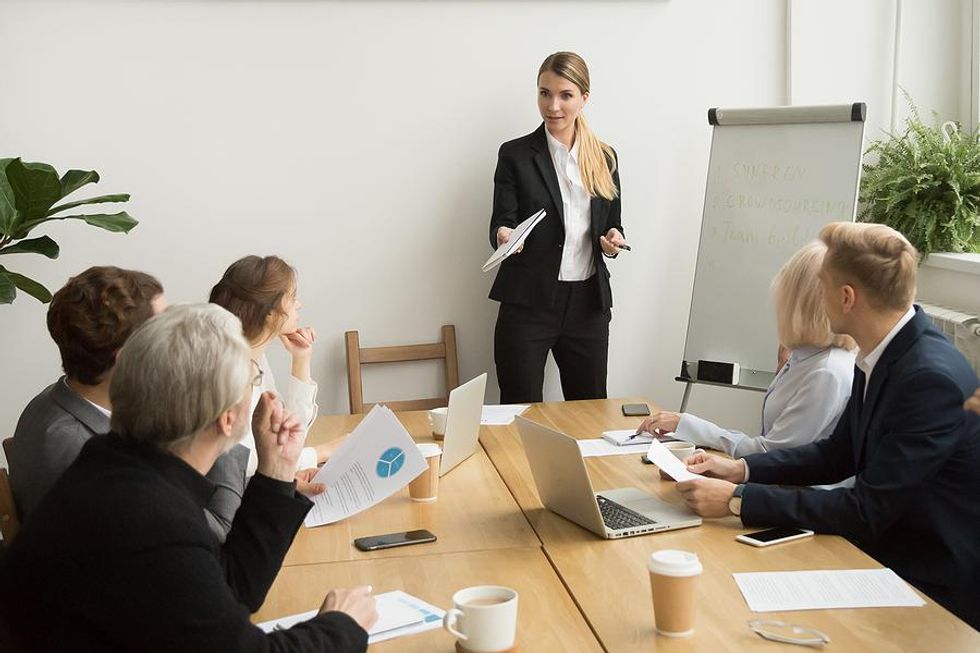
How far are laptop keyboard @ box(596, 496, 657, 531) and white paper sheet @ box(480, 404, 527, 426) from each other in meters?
0.90

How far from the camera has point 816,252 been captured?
103 inches

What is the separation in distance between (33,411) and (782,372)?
182cm

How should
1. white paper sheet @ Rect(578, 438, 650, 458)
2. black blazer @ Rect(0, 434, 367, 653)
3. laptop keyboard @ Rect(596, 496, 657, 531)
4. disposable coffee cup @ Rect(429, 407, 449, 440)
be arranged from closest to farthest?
black blazer @ Rect(0, 434, 367, 653) < laptop keyboard @ Rect(596, 496, 657, 531) < white paper sheet @ Rect(578, 438, 650, 458) < disposable coffee cup @ Rect(429, 407, 449, 440)

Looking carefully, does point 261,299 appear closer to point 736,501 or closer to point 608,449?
point 608,449

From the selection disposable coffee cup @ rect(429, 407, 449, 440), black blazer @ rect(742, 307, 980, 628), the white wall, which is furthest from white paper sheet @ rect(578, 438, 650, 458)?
the white wall

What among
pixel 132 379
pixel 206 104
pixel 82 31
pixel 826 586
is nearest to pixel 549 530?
pixel 826 586

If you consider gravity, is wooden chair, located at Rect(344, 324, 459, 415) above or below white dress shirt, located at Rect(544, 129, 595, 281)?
below

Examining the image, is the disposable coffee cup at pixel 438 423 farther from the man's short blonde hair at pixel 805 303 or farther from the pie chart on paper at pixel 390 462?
the man's short blonde hair at pixel 805 303

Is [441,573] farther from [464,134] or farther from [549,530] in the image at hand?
[464,134]

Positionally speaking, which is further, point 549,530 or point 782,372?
point 782,372

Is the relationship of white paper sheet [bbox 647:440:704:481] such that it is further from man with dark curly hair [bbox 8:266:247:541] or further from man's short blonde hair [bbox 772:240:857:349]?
man with dark curly hair [bbox 8:266:247:541]

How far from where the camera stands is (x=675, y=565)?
66.2 inches

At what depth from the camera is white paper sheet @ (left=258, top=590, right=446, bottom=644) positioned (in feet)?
5.75

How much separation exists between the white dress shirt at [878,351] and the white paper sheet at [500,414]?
3.74ft
